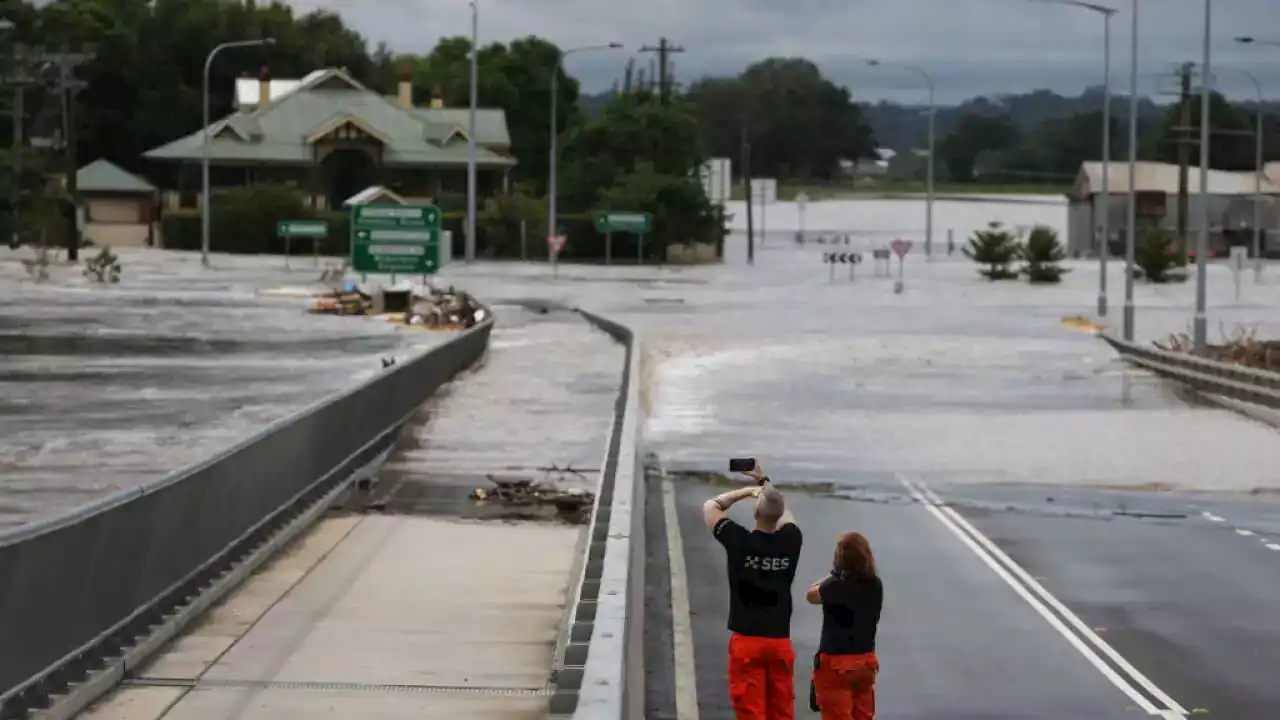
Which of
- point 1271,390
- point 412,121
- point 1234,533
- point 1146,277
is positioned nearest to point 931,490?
point 1234,533

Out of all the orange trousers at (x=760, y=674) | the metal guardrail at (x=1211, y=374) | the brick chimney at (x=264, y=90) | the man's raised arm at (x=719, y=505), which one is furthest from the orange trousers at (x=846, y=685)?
the brick chimney at (x=264, y=90)

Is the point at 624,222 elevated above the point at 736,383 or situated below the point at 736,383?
above

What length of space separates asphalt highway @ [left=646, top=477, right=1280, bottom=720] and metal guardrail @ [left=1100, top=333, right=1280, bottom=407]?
1094cm

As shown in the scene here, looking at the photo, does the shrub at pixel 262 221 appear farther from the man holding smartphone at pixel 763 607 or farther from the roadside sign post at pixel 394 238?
the man holding smartphone at pixel 763 607

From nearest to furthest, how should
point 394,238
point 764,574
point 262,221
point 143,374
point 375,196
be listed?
1. point 764,574
2. point 143,374
3. point 394,238
4. point 375,196
5. point 262,221

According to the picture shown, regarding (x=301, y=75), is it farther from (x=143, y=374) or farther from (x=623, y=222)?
(x=143, y=374)

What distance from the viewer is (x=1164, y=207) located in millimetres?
153125

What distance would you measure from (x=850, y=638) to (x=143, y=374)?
30.7 metres

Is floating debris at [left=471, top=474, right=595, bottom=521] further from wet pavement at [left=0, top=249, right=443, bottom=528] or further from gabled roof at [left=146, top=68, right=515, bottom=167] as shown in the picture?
gabled roof at [left=146, top=68, right=515, bottom=167]

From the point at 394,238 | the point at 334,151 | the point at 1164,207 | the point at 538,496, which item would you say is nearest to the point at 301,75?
the point at 334,151

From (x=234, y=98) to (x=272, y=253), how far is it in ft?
103

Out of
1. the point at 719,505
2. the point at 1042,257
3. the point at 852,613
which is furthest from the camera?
the point at 1042,257

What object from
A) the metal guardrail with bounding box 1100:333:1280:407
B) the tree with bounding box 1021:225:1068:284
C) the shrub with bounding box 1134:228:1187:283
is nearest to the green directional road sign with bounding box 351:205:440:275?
the metal guardrail with bounding box 1100:333:1280:407

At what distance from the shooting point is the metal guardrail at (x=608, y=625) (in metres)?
8.41
